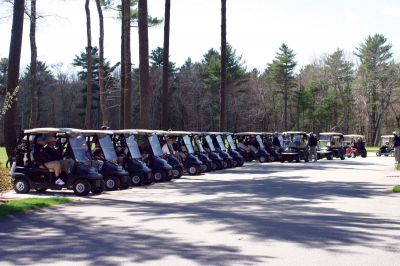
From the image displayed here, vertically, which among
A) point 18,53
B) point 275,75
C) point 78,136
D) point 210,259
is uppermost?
point 275,75

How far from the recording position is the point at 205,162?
74.6 feet

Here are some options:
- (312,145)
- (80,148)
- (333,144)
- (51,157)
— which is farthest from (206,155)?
(333,144)

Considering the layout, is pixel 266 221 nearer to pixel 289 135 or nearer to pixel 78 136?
pixel 78 136

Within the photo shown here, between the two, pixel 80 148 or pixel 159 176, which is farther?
pixel 159 176

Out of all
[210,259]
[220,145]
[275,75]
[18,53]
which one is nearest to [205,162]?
[220,145]

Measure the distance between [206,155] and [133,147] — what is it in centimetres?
659

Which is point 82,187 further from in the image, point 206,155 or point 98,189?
point 206,155

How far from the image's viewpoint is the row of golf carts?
14008mm

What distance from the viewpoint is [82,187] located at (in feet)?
44.4

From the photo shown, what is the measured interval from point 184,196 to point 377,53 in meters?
63.5

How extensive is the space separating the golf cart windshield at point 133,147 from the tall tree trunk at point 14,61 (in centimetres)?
356

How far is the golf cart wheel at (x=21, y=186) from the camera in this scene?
1409 centimetres

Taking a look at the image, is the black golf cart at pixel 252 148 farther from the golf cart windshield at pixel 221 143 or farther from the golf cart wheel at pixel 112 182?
the golf cart wheel at pixel 112 182

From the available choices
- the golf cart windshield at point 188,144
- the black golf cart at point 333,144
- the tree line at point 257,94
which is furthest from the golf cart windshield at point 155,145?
the tree line at point 257,94
